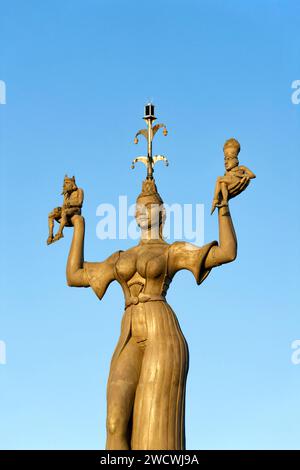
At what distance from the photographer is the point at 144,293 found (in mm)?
18812

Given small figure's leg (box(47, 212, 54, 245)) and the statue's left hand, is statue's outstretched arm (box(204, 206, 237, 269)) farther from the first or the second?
small figure's leg (box(47, 212, 54, 245))

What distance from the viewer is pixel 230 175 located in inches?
730

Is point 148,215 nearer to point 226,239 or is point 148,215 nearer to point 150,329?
point 226,239

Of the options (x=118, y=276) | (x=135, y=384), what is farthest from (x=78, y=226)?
(x=135, y=384)

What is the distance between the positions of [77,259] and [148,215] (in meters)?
1.19

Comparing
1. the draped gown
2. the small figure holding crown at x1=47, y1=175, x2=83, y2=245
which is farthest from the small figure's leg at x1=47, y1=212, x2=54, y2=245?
the draped gown

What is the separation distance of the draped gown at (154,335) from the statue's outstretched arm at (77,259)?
199mm

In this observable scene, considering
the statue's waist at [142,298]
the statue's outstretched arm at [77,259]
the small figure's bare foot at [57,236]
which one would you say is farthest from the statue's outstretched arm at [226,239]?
the small figure's bare foot at [57,236]

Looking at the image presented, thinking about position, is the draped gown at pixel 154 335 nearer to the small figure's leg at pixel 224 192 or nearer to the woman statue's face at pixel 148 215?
the woman statue's face at pixel 148 215

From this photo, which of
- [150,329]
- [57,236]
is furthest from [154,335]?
[57,236]

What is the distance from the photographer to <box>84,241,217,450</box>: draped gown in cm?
1819
